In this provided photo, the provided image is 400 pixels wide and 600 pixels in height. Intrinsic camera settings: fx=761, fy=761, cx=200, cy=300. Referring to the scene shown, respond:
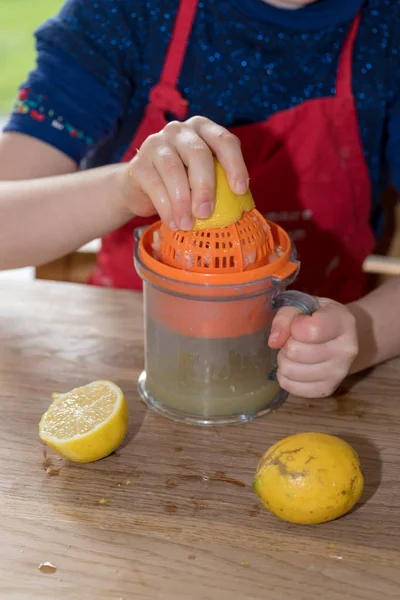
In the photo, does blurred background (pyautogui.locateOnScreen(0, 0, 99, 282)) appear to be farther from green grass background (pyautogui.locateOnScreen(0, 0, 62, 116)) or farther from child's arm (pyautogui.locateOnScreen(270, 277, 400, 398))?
child's arm (pyautogui.locateOnScreen(270, 277, 400, 398))

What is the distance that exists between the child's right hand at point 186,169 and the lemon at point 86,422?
21cm

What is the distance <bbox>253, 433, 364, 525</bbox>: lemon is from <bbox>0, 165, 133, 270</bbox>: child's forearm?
0.42 metres

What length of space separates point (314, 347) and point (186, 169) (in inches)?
9.7

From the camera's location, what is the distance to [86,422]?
82cm

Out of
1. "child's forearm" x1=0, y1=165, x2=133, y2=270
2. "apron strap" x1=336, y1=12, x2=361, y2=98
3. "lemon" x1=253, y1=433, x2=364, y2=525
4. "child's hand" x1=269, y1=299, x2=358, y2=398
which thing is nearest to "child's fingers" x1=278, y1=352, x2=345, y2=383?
"child's hand" x1=269, y1=299, x2=358, y2=398

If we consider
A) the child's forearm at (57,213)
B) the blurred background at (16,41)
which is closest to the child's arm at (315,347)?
the child's forearm at (57,213)

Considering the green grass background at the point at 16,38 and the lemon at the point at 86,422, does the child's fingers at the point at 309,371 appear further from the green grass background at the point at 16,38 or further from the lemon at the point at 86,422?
the green grass background at the point at 16,38

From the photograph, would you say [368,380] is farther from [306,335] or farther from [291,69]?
[291,69]

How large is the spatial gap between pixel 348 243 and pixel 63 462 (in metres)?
0.75

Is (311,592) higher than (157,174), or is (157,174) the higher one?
(157,174)

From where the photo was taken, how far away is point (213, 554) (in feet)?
2.33

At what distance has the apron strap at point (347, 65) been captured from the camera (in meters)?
1.25

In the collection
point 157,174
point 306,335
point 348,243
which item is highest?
point 157,174

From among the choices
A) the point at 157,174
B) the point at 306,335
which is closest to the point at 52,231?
the point at 157,174
